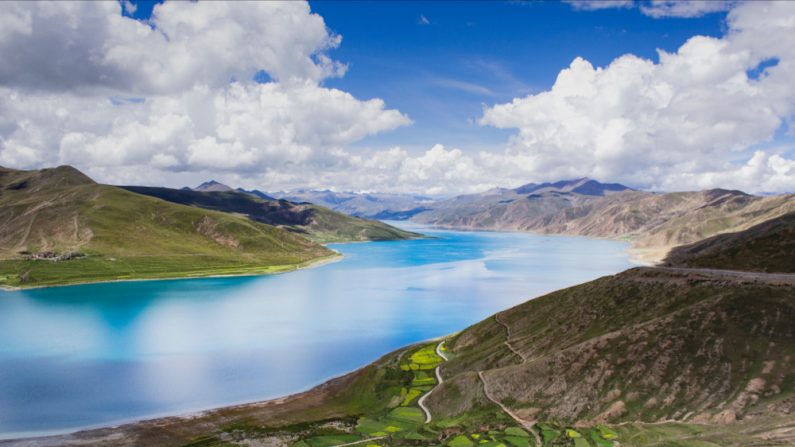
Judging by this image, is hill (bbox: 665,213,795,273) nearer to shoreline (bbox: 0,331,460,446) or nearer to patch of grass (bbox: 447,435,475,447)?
patch of grass (bbox: 447,435,475,447)

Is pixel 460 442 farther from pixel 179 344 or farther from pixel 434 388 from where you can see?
pixel 179 344

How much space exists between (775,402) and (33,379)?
11713 centimetres

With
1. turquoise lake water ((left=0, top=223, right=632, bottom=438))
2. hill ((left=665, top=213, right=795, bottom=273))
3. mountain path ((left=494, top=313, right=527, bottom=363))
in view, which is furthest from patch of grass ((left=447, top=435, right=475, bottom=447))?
hill ((left=665, top=213, right=795, bottom=273))

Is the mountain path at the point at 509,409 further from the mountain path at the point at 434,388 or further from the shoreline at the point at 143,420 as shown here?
the shoreline at the point at 143,420

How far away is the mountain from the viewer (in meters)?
59.4

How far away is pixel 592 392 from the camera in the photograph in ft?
222

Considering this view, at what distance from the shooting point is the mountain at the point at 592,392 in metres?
59.4

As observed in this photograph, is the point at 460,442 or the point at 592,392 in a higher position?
the point at 592,392

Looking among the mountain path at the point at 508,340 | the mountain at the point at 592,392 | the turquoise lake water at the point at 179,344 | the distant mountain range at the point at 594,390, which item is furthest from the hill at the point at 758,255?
the turquoise lake water at the point at 179,344

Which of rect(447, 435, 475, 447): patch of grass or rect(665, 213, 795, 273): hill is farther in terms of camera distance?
rect(665, 213, 795, 273): hill

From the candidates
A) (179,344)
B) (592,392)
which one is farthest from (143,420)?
(592,392)

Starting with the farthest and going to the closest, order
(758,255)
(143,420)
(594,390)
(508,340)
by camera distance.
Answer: (758,255) < (508,340) < (143,420) < (594,390)

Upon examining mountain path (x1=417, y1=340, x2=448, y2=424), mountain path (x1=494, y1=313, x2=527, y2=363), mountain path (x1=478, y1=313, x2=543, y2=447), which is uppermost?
mountain path (x1=494, y1=313, x2=527, y2=363)

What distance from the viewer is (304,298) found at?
194 meters
